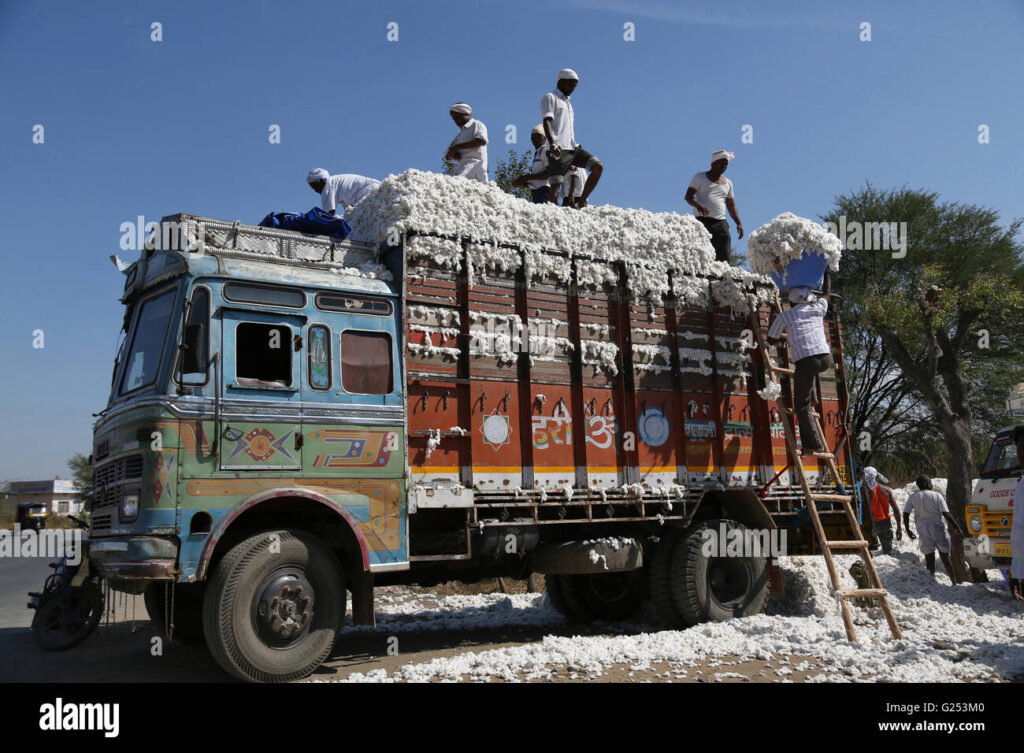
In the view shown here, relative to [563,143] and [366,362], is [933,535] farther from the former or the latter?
[366,362]

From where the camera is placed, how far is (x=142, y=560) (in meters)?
5.86

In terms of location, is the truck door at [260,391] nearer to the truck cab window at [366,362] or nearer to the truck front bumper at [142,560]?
the truck cab window at [366,362]

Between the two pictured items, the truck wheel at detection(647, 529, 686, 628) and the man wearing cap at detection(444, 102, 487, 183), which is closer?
the truck wheel at detection(647, 529, 686, 628)

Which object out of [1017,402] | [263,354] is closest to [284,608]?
[263,354]

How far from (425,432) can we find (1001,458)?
911cm

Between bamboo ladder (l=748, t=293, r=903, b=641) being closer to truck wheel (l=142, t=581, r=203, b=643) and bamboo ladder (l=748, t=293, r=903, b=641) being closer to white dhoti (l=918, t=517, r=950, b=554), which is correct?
white dhoti (l=918, t=517, r=950, b=554)

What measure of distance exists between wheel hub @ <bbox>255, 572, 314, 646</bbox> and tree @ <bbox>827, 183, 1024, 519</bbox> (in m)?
13.5

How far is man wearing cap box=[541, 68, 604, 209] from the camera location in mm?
10109

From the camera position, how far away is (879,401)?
2586cm

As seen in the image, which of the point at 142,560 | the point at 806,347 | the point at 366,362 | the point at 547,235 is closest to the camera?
the point at 142,560

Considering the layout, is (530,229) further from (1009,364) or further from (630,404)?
(1009,364)

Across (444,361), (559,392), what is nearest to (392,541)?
(444,361)

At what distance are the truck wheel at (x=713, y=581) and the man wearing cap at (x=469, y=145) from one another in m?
5.00

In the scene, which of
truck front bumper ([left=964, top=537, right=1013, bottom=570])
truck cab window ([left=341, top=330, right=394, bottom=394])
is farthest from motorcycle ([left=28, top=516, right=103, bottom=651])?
truck front bumper ([left=964, top=537, right=1013, bottom=570])
